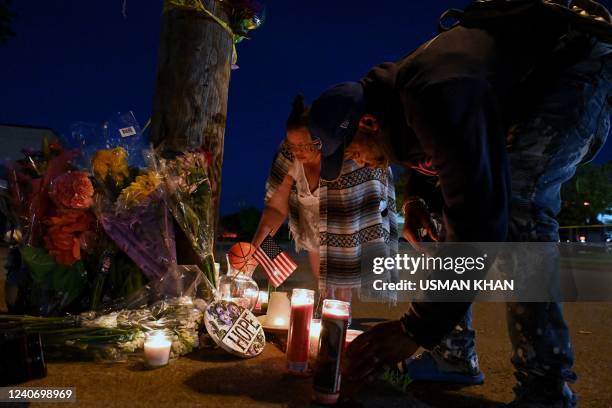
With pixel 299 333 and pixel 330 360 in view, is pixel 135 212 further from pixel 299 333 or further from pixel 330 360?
pixel 330 360

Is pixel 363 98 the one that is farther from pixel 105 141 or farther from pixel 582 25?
pixel 105 141

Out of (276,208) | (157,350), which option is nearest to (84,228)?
(157,350)

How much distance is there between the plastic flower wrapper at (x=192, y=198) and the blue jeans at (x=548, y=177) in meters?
1.75

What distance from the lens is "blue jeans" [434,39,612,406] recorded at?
1528 mm

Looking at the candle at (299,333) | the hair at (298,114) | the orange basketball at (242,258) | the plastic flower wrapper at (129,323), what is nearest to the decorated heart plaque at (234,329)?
the plastic flower wrapper at (129,323)

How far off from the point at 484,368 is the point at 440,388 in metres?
0.47

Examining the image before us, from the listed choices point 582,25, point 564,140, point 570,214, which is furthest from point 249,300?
point 570,214

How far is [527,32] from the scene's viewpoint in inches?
56.4

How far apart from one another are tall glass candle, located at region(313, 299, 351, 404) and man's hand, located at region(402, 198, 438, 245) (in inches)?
35.1

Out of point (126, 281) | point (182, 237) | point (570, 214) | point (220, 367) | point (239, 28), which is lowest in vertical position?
point (220, 367)

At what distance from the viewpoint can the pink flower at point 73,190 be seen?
2.19 m

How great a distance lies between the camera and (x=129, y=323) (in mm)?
2160

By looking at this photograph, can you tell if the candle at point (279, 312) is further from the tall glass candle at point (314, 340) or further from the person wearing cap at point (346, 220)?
the person wearing cap at point (346, 220)

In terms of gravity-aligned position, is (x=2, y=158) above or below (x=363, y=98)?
below
